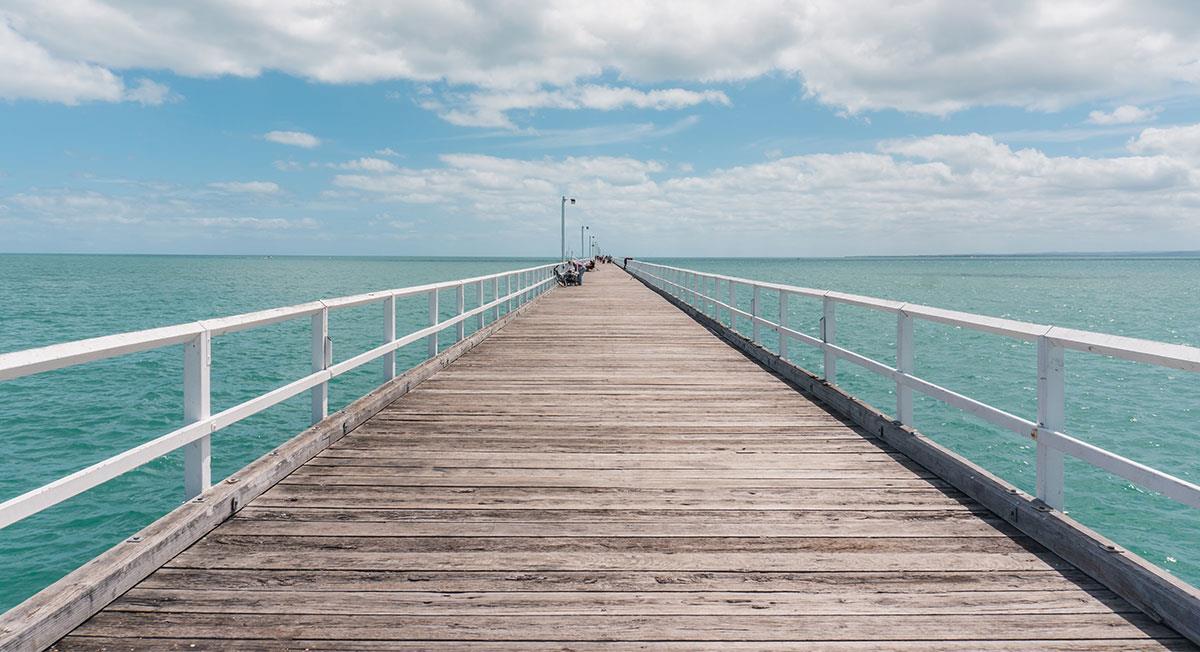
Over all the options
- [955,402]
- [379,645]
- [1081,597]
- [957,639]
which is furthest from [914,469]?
[379,645]

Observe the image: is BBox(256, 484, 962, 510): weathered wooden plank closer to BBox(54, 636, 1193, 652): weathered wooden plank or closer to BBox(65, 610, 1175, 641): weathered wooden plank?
BBox(65, 610, 1175, 641): weathered wooden plank

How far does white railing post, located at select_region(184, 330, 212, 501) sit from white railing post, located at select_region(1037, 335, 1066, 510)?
4.28 m

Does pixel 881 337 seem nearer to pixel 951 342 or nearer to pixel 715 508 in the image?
pixel 951 342

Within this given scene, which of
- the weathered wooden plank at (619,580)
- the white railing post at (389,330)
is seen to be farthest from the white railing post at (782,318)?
the weathered wooden plank at (619,580)

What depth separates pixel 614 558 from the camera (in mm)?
3562

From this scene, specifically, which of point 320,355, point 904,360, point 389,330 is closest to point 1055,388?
point 904,360

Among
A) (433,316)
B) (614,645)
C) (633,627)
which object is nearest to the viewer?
(614,645)

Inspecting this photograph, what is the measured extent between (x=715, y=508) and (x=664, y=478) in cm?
64

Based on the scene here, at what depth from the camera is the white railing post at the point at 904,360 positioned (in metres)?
5.37

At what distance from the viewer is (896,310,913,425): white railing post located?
5.37 metres

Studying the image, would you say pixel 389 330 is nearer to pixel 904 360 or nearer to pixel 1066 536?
pixel 904 360

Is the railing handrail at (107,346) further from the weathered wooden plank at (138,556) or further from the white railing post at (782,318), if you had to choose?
the white railing post at (782,318)

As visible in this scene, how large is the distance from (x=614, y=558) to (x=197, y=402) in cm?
231

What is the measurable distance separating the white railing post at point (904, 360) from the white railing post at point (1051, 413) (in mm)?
1374
